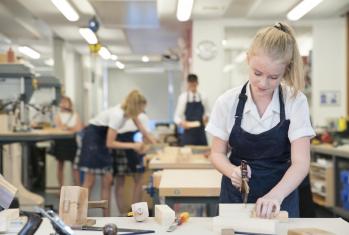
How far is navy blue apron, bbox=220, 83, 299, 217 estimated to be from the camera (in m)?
2.11

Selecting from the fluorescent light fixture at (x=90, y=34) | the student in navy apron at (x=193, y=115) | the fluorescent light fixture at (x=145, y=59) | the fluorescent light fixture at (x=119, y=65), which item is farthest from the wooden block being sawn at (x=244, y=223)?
the fluorescent light fixture at (x=119, y=65)

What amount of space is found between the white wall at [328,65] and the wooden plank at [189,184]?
5.44 m

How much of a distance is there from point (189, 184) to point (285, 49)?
1.15 metres

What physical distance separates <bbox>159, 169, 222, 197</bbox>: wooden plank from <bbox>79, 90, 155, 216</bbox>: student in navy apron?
215 cm

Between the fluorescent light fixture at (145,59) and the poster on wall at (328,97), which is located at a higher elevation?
the fluorescent light fixture at (145,59)

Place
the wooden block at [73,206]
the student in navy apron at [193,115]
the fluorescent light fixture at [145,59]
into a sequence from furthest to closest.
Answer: the fluorescent light fixture at [145,59] → the student in navy apron at [193,115] → the wooden block at [73,206]

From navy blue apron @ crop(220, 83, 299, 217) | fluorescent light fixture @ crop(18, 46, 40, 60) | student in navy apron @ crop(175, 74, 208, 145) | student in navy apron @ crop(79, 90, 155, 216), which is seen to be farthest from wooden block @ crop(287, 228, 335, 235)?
student in navy apron @ crop(175, 74, 208, 145)

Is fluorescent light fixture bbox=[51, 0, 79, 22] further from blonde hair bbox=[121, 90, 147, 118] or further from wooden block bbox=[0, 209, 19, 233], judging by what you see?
wooden block bbox=[0, 209, 19, 233]

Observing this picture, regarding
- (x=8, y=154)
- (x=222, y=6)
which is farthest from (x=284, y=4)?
(x=8, y=154)

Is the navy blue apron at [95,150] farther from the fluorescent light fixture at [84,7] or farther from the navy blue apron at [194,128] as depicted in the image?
the fluorescent light fixture at [84,7]

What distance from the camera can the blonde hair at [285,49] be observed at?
1993 mm

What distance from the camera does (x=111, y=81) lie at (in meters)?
Result: 18.8

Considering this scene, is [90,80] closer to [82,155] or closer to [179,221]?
[82,155]

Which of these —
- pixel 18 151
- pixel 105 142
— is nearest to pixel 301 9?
pixel 105 142
